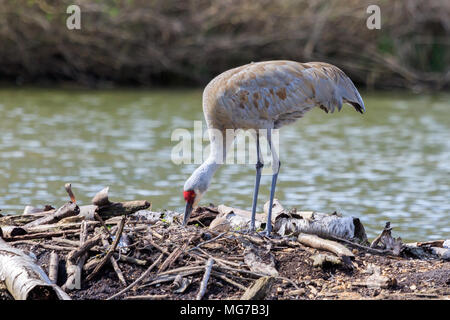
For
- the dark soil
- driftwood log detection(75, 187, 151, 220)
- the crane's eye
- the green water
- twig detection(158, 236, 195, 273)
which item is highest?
the crane's eye

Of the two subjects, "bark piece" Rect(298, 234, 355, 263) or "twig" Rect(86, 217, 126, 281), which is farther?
"bark piece" Rect(298, 234, 355, 263)

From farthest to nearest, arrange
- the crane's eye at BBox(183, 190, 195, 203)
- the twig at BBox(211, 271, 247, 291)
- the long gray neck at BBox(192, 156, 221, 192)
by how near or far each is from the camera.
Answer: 1. the long gray neck at BBox(192, 156, 221, 192)
2. the crane's eye at BBox(183, 190, 195, 203)
3. the twig at BBox(211, 271, 247, 291)

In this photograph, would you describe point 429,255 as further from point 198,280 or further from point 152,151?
point 152,151

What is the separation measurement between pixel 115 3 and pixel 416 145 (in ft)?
33.7

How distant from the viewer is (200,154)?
14.0 metres

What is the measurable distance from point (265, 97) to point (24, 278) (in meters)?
3.11

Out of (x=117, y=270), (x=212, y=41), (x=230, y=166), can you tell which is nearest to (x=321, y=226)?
(x=117, y=270)

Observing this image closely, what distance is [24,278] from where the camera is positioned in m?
5.59

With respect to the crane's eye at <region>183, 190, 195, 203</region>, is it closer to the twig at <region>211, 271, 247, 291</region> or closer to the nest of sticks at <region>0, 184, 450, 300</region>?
the nest of sticks at <region>0, 184, 450, 300</region>

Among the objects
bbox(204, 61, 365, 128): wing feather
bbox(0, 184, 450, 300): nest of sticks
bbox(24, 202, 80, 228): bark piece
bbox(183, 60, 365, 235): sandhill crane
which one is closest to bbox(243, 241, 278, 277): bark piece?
bbox(0, 184, 450, 300): nest of sticks

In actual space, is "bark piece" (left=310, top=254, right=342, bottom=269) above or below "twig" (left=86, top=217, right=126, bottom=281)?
below

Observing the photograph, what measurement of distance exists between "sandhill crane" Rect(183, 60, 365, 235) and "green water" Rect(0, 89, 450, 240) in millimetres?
1784

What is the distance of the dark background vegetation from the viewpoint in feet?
70.9
